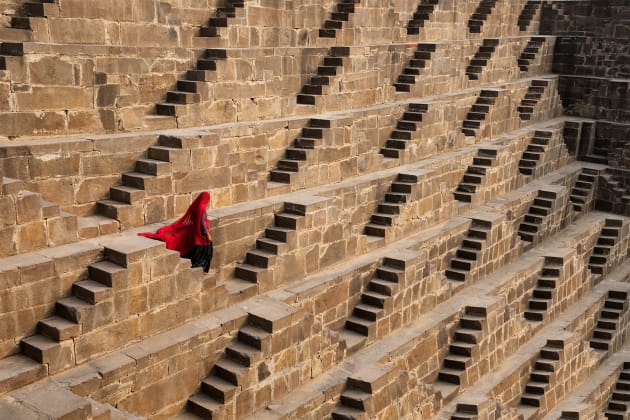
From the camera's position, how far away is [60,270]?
9.20 meters

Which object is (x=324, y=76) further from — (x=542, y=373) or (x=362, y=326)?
(x=542, y=373)

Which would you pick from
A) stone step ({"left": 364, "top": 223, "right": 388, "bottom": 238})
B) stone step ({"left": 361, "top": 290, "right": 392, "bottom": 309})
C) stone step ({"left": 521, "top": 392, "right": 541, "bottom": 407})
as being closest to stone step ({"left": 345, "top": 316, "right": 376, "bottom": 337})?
stone step ({"left": 361, "top": 290, "right": 392, "bottom": 309})

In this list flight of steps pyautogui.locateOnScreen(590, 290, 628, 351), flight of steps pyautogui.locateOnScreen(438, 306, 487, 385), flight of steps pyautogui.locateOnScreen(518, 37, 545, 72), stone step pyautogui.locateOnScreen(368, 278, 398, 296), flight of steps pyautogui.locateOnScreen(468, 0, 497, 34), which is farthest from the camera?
flight of steps pyautogui.locateOnScreen(518, 37, 545, 72)

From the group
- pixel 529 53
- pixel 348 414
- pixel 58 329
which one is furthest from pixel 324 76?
pixel 529 53

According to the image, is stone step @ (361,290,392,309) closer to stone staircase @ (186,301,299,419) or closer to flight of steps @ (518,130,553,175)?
stone staircase @ (186,301,299,419)

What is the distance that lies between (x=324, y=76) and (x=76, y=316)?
26.6 ft

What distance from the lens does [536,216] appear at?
18.4 meters

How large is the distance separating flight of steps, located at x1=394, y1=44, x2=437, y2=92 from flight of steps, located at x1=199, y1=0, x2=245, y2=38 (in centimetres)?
442

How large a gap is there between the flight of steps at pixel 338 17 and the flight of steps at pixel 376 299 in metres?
5.70

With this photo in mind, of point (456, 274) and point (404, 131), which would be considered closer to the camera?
point (456, 274)

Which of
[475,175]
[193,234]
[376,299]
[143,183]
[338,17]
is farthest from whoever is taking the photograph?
[475,175]

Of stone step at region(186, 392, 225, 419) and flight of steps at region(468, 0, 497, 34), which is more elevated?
flight of steps at region(468, 0, 497, 34)

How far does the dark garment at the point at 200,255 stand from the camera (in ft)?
35.2

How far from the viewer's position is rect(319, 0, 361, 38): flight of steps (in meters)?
17.0
